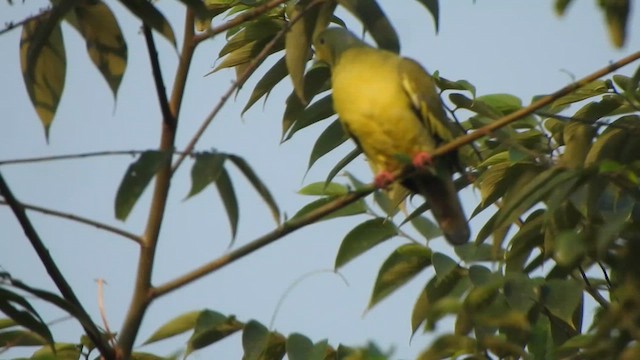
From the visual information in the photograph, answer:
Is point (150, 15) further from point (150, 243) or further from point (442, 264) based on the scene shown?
point (442, 264)

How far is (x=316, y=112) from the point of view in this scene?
383 centimetres

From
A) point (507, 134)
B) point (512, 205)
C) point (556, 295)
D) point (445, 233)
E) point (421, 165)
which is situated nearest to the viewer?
point (512, 205)

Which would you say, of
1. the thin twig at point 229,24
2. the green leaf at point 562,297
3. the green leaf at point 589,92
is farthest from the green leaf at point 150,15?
the green leaf at point 589,92

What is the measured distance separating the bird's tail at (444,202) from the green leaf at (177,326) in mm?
1253

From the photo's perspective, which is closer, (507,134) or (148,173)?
(148,173)

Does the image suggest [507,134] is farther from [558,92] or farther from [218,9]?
[218,9]

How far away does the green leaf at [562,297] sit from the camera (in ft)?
9.57

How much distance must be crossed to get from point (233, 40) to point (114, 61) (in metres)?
0.91

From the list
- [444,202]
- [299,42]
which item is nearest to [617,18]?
[299,42]

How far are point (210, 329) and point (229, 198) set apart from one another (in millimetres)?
778

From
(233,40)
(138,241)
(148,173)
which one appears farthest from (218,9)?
(148,173)

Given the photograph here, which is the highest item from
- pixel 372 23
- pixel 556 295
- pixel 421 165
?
pixel 372 23

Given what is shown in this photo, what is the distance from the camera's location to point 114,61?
2.70m

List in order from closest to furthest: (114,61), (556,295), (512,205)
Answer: (512,205) → (114,61) → (556,295)
